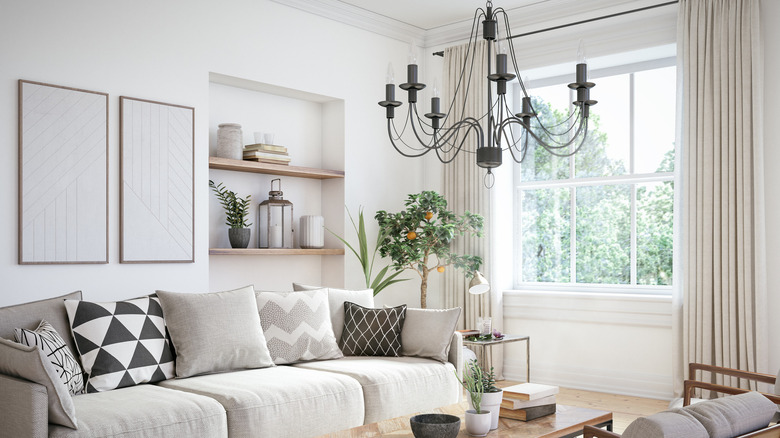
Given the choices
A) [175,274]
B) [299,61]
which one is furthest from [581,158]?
[175,274]

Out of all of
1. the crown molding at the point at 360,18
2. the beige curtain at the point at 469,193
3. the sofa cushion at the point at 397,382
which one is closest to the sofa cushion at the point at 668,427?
the sofa cushion at the point at 397,382

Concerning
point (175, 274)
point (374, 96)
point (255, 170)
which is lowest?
point (175, 274)

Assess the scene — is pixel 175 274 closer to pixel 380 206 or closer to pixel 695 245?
pixel 380 206

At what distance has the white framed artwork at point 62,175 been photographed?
369 cm

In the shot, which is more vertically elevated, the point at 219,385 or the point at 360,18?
the point at 360,18

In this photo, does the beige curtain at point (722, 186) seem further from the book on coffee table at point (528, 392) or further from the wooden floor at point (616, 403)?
the book on coffee table at point (528, 392)

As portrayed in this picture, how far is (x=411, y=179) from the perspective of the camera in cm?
601

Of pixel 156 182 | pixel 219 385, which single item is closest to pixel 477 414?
pixel 219 385

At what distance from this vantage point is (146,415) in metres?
2.74

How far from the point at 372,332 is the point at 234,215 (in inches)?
53.1

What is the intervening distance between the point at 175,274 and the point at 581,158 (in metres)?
3.10

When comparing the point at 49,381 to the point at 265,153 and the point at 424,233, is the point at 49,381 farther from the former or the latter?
the point at 424,233

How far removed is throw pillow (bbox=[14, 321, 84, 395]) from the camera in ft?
9.52

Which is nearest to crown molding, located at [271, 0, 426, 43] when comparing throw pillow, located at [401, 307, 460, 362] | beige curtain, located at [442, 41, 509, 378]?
beige curtain, located at [442, 41, 509, 378]
